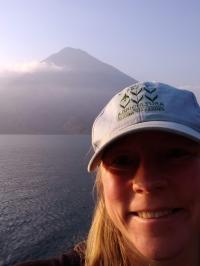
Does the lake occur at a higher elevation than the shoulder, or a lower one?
higher

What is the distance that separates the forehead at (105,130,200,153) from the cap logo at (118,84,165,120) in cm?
14

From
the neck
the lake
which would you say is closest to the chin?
the neck

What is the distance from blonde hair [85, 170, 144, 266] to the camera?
107 inches

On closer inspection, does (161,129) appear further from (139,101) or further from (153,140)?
(139,101)

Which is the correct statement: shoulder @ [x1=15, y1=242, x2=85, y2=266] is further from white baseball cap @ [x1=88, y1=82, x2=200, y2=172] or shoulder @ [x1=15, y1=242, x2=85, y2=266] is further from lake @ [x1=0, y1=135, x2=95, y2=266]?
lake @ [x1=0, y1=135, x2=95, y2=266]

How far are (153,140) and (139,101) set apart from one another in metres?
0.27

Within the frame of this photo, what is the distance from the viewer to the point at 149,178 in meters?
2.24

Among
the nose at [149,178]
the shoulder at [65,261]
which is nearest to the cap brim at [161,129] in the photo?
the nose at [149,178]

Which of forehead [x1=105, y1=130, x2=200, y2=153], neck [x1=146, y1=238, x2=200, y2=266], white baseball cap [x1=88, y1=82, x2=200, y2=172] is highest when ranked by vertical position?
white baseball cap [x1=88, y1=82, x2=200, y2=172]

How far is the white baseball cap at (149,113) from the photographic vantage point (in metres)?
2.24

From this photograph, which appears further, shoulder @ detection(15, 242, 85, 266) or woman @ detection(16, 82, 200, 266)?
shoulder @ detection(15, 242, 85, 266)

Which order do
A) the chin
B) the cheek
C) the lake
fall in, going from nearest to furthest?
the chin < the cheek < the lake

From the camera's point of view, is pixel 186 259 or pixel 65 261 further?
pixel 65 261

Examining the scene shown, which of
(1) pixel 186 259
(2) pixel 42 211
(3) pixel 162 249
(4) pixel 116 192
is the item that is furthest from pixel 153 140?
(2) pixel 42 211
